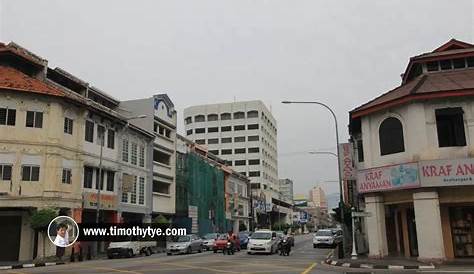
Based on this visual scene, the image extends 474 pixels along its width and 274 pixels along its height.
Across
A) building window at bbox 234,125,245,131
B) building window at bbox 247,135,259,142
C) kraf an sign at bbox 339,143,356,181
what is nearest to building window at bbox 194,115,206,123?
building window at bbox 234,125,245,131

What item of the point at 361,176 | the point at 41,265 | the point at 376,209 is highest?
the point at 361,176

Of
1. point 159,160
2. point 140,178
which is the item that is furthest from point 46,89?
point 159,160

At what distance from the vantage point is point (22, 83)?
32938mm

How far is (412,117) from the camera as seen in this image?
2425cm

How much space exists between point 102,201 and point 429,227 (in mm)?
24996

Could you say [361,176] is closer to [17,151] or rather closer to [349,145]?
[349,145]

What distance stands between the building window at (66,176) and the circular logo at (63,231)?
249cm

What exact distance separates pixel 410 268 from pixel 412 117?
7426mm

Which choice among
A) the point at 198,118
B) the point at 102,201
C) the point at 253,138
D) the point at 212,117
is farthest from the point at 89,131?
the point at 198,118

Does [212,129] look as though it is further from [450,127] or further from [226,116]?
[450,127]

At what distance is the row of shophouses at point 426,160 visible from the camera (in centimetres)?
2314

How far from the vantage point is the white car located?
111 ft

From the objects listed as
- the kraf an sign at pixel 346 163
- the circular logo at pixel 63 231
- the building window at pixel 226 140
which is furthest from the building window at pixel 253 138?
the kraf an sign at pixel 346 163

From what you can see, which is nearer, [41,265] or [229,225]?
[41,265]
